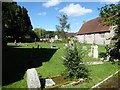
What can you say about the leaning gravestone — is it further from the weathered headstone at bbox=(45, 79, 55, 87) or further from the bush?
the bush

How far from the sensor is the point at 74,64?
13.6 meters

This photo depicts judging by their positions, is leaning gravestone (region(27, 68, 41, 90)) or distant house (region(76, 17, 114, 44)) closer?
leaning gravestone (region(27, 68, 41, 90))

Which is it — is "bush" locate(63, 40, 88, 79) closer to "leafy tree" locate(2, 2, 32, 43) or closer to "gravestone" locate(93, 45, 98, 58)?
"gravestone" locate(93, 45, 98, 58)

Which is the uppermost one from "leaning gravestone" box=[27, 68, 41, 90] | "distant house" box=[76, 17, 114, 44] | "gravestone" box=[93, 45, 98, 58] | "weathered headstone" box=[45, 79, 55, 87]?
"distant house" box=[76, 17, 114, 44]

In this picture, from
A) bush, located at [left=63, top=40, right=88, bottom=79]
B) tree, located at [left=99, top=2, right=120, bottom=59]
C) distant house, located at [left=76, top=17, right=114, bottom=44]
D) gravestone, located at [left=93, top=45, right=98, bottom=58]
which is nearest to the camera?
bush, located at [left=63, top=40, right=88, bottom=79]

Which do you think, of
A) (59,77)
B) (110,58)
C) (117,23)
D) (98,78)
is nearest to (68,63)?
(59,77)

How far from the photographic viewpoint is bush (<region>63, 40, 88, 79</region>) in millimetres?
13457

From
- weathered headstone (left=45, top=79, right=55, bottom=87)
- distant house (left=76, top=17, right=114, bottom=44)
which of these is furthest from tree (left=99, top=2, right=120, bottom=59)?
distant house (left=76, top=17, right=114, bottom=44)

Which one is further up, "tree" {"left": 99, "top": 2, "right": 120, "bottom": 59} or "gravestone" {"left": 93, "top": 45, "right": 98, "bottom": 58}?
"tree" {"left": 99, "top": 2, "right": 120, "bottom": 59}

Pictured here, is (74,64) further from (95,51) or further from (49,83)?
(95,51)

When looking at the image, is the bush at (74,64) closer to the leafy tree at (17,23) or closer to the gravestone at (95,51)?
the gravestone at (95,51)

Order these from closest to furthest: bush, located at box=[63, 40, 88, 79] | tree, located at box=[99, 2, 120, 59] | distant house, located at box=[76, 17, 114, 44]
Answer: bush, located at box=[63, 40, 88, 79] < tree, located at box=[99, 2, 120, 59] < distant house, located at box=[76, 17, 114, 44]

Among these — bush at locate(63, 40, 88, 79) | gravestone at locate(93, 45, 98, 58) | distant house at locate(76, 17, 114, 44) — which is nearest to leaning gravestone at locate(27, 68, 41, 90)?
bush at locate(63, 40, 88, 79)

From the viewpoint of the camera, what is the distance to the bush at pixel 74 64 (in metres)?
13.5
